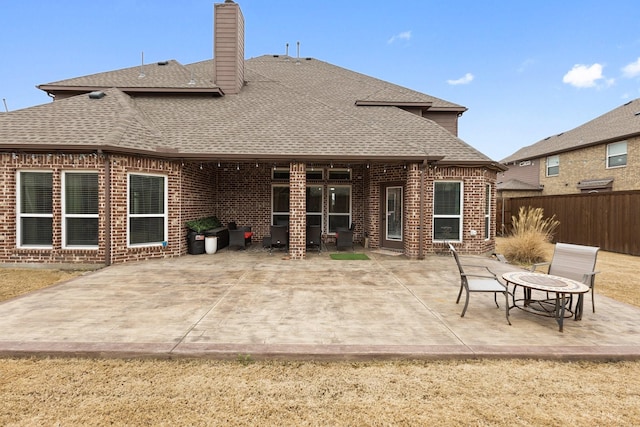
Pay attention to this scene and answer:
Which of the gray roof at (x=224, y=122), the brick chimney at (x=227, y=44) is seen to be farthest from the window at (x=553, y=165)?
the brick chimney at (x=227, y=44)

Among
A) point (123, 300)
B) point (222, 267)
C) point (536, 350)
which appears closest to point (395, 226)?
point (222, 267)

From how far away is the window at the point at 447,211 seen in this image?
9.90m

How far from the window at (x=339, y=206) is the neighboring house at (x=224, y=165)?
0.14ft

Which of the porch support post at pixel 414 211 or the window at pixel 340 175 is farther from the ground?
the window at pixel 340 175

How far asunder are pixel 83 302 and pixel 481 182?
10.9 metres

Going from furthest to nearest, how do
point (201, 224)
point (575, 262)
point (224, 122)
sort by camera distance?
1. point (224, 122)
2. point (201, 224)
3. point (575, 262)

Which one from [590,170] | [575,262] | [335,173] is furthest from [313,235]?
[590,170]

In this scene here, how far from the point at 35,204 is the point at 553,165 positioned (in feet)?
88.7

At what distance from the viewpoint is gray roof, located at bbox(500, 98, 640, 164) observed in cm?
1586

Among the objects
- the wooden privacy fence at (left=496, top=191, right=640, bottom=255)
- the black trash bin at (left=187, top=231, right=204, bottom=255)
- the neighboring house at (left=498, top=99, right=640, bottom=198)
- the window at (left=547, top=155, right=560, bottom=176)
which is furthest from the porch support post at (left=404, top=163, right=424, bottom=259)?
the window at (left=547, top=155, right=560, bottom=176)

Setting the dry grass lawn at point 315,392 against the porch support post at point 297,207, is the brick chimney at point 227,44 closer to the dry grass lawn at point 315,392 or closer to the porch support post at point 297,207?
the porch support post at point 297,207

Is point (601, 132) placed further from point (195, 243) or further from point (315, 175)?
point (195, 243)

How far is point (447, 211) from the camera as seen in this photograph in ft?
32.6

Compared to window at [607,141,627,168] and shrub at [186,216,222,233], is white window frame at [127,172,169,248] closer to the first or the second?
shrub at [186,216,222,233]
